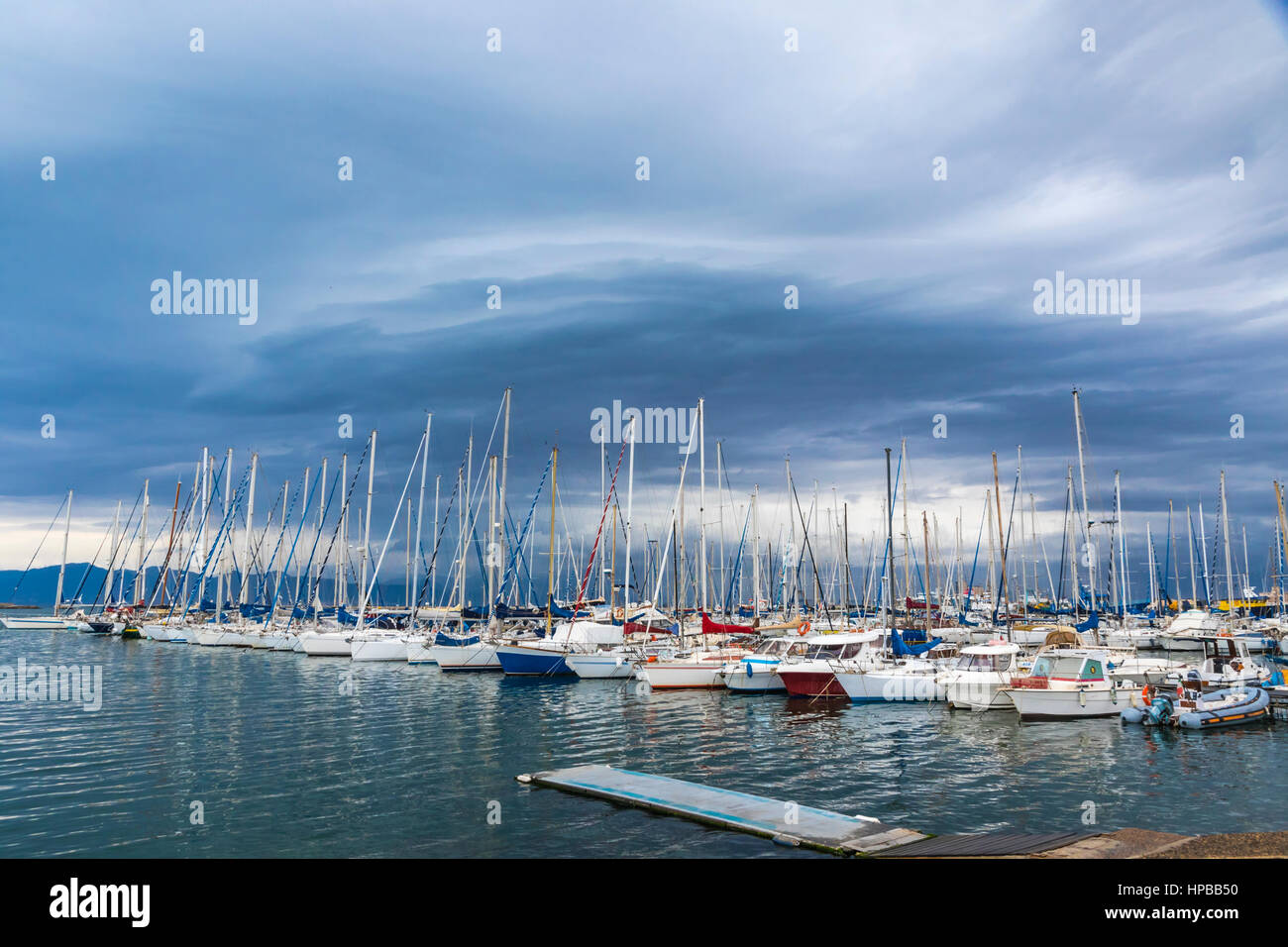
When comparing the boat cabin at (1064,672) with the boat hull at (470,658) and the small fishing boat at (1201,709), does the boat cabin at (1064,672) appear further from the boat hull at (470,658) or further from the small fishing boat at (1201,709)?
the boat hull at (470,658)

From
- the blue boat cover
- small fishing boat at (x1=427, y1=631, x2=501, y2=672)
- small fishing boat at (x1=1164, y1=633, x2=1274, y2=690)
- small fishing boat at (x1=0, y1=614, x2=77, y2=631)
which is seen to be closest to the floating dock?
small fishing boat at (x1=1164, y1=633, x2=1274, y2=690)

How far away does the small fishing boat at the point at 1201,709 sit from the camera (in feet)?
112

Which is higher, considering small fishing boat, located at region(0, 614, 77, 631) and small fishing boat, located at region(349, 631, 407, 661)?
small fishing boat, located at region(349, 631, 407, 661)

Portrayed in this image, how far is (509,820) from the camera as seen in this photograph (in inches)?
801

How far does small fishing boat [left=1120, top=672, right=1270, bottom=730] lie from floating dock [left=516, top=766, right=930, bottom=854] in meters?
21.8

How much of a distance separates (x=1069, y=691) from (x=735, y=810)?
2319 cm

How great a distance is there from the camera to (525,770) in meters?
26.6

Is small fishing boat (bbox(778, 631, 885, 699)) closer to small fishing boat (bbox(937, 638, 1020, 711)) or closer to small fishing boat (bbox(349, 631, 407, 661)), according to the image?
small fishing boat (bbox(937, 638, 1020, 711))

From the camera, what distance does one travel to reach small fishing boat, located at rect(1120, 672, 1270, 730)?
112 ft

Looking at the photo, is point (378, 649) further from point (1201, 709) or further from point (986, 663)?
point (1201, 709)

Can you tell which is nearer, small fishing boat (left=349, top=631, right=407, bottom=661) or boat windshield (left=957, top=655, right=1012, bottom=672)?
boat windshield (left=957, top=655, right=1012, bottom=672)

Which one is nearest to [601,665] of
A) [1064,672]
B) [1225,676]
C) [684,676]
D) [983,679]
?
[684,676]

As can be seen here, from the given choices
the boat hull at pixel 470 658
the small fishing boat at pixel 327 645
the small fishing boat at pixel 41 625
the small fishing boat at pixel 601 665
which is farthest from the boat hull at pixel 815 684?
the small fishing boat at pixel 41 625
